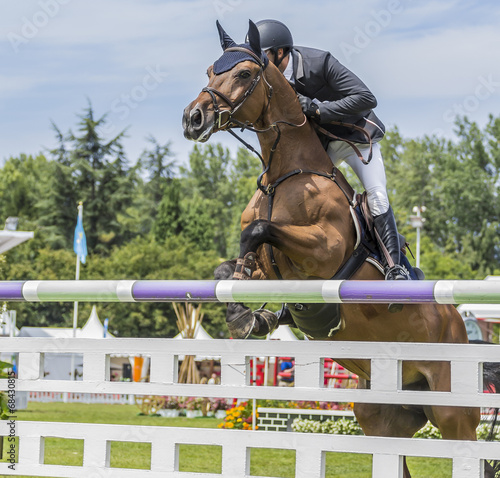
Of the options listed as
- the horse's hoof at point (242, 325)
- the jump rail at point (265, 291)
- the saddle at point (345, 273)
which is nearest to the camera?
the jump rail at point (265, 291)

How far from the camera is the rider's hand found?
182 inches

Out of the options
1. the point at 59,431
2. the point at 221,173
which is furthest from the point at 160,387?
the point at 221,173

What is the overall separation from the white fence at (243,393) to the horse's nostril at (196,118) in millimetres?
1201

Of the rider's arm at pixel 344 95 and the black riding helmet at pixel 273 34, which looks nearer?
the rider's arm at pixel 344 95

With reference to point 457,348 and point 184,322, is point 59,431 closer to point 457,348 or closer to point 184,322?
point 457,348

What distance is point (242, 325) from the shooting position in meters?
3.78

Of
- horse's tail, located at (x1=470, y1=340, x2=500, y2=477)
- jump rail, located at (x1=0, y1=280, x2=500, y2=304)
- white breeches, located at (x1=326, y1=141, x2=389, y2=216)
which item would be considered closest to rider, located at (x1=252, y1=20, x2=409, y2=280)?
white breeches, located at (x1=326, y1=141, x2=389, y2=216)

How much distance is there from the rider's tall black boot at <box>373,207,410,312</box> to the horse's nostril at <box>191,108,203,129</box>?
1.35m

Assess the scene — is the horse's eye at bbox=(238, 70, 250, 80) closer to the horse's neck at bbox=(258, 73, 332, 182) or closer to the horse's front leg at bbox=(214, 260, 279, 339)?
the horse's neck at bbox=(258, 73, 332, 182)

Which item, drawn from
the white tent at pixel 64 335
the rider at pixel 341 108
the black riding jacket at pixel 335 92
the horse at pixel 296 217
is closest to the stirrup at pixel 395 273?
the rider at pixel 341 108

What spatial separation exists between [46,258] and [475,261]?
2686cm

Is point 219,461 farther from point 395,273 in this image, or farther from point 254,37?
point 254,37

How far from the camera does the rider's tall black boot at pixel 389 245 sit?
446 cm

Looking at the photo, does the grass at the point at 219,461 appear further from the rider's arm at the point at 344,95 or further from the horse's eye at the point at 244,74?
the horse's eye at the point at 244,74
